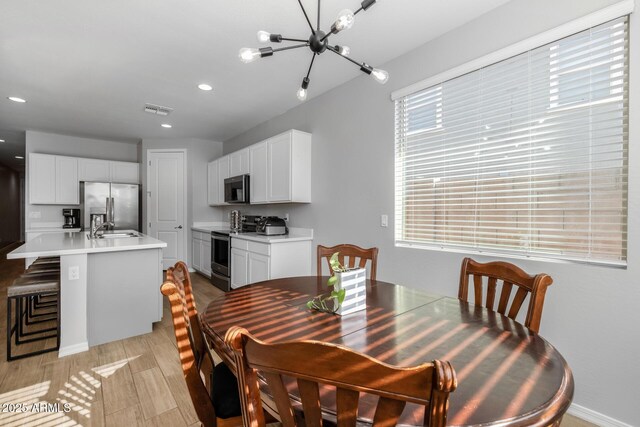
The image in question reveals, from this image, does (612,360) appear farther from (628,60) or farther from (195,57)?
(195,57)

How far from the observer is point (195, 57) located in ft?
9.12

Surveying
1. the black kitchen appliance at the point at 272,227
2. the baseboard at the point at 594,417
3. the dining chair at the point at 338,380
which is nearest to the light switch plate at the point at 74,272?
the black kitchen appliance at the point at 272,227

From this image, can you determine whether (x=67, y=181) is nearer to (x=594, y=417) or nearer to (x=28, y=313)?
(x=28, y=313)

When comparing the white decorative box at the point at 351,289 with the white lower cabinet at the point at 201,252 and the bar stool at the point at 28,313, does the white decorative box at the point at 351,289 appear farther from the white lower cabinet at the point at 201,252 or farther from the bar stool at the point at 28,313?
the white lower cabinet at the point at 201,252

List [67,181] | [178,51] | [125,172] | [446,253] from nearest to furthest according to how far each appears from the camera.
→ [446,253], [178,51], [67,181], [125,172]

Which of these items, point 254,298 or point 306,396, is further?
point 254,298

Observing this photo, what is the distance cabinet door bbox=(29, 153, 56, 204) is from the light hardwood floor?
3.63m

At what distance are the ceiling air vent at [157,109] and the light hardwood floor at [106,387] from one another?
9.49 ft

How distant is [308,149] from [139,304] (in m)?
2.48

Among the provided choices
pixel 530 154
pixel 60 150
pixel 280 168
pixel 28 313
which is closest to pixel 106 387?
pixel 28 313

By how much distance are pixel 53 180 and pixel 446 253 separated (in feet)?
20.9

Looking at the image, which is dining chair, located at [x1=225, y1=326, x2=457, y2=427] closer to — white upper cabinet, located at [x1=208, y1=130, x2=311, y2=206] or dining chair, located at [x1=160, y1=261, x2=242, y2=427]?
dining chair, located at [x1=160, y1=261, x2=242, y2=427]

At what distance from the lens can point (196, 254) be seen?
5.53m

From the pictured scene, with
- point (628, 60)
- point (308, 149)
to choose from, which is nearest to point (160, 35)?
point (308, 149)
